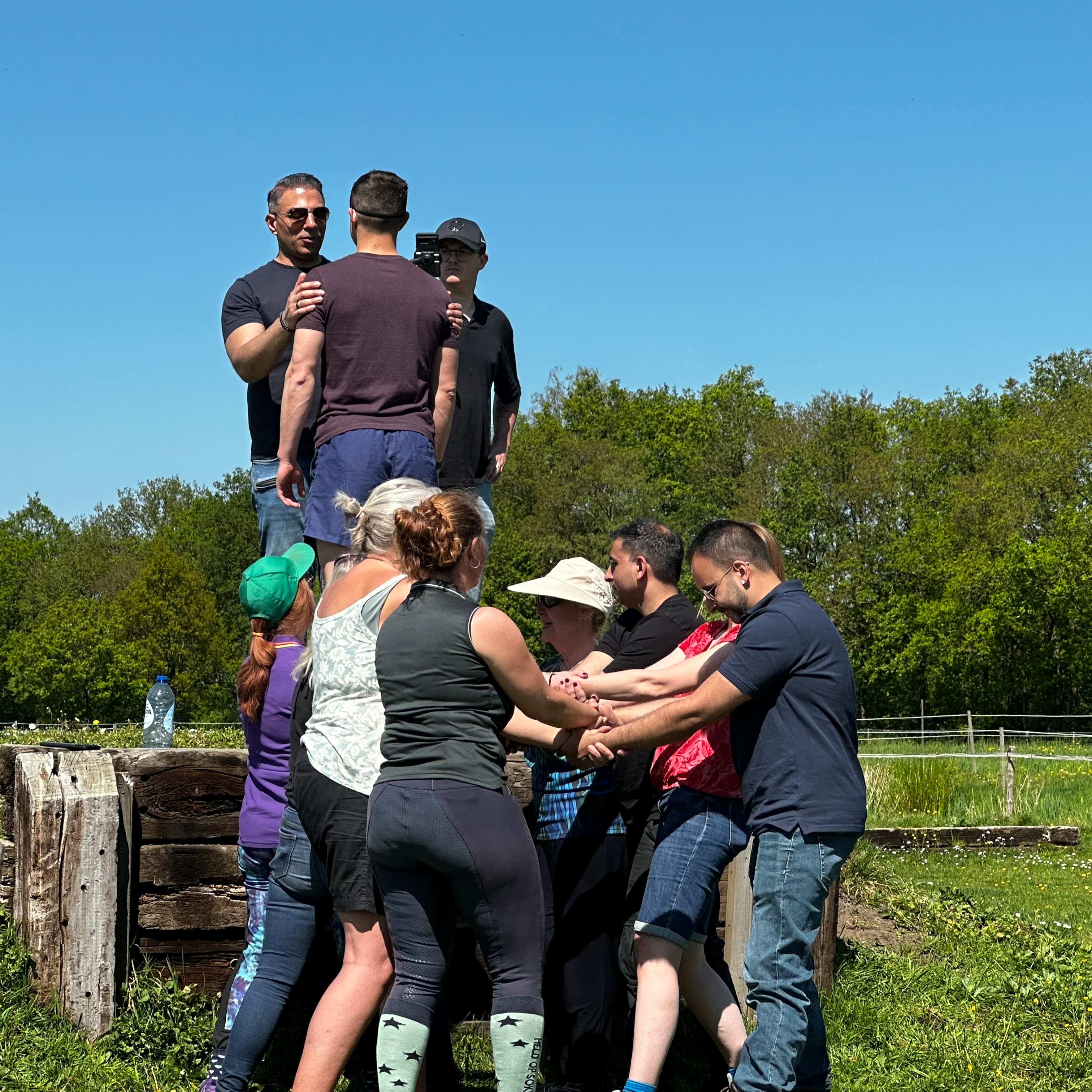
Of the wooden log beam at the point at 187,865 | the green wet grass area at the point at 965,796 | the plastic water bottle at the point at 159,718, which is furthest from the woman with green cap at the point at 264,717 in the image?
the green wet grass area at the point at 965,796

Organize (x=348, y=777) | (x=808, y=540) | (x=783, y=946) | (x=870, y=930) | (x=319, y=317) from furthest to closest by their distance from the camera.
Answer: (x=808, y=540) < (x=870, y=930) < (x=319, y=317) < (x=783, y=946) < (x=348, y=777)

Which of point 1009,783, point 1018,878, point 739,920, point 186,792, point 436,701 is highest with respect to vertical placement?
point 436,701

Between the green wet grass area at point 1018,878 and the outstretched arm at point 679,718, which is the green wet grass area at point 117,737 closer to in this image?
the outstretched arm at point 679,718

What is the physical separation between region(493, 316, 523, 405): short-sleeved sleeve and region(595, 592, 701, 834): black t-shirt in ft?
5.72

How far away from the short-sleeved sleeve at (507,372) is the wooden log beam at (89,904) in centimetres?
257

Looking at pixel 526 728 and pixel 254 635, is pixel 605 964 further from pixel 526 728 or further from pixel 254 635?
pixel 254 635

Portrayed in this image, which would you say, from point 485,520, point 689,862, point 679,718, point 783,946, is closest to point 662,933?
point 689,862

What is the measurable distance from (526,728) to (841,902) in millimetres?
3883

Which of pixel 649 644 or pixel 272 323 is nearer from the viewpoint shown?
pixel 649 644

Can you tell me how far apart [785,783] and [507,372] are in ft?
9.59

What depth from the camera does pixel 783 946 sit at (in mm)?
4055

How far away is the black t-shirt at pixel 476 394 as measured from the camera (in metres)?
6.09

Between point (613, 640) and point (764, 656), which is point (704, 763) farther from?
point (613, 640)

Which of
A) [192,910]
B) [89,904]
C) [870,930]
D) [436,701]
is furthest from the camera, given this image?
[870,930]
